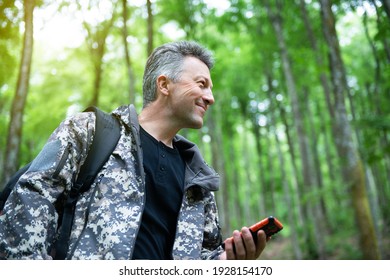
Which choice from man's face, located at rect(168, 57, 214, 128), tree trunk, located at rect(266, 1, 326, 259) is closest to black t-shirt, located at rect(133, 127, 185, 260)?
man's face, located at rect(168, 57, 214, 128)

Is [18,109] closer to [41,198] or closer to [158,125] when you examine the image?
[158,125]

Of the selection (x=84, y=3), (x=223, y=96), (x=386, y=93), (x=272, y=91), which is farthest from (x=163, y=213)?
(x=223, y=96)

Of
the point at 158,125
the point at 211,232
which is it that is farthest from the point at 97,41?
the point at 211,232

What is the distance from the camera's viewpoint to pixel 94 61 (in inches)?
355

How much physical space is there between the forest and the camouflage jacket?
177 cm

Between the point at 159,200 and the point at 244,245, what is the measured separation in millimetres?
429

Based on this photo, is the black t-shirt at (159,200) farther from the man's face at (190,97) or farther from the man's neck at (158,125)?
the man's face at (190,97)

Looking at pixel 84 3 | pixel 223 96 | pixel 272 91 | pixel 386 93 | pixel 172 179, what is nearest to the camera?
pixel 172 179

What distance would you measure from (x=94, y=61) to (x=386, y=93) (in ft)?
27.3

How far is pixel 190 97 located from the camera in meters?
1.94

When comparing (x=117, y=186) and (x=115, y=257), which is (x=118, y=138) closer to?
(x=117, y=186)

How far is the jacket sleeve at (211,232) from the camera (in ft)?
6.29

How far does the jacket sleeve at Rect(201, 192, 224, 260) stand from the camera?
1916 millimetres

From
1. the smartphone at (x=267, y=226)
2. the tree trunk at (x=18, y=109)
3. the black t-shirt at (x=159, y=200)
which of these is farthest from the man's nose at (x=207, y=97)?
the tree trunk at (x=18, y=109)
